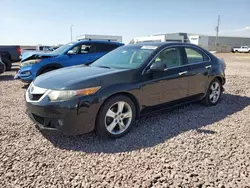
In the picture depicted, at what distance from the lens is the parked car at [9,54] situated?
41.6 feet

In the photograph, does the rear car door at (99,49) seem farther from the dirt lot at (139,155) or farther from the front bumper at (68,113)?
the front bumper at (68,113)

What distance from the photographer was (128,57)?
14.1 ft

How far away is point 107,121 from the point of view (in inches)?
137

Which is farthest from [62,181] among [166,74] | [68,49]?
[68,49]

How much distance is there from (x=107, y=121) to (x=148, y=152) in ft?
2.64

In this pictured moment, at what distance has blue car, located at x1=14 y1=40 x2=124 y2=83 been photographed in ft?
23.6

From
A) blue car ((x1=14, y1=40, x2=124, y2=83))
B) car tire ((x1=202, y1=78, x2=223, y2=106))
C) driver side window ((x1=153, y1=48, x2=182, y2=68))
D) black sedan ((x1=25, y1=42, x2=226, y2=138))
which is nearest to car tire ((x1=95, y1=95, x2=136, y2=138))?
black sedan ((x1=25, y1=42, x2=226, y2=138))

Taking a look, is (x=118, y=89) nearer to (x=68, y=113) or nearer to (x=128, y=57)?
(x=68, y=113)

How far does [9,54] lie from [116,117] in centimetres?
1176

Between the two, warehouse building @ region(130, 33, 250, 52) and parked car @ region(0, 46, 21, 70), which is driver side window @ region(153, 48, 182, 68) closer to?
parked car @ region(0, 46, 21, 70)

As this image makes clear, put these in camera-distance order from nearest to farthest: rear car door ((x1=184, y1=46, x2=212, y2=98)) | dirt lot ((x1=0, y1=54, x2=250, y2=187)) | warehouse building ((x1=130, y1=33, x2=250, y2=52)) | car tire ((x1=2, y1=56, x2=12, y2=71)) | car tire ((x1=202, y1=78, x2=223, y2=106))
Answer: dirt lot ((x1=0, y1=54, x2=250, y2=187)) → rear car door ((x1=184, y1=46, x2=212, y2=98)) → car tire ((x1=202, y1=78, x2=223, y2=106)) → car tire ((x1=2, y1=56, x2=12, y2=71)) → warehouse building ((x1=130, y1=33, x2=250, y2=52))

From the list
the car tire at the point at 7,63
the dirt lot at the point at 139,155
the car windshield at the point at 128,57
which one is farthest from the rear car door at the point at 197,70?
the car tire at the point at 7,63

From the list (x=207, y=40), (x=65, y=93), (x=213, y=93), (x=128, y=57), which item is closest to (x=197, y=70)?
(x=213, y=93)

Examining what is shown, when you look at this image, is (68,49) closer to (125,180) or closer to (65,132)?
(65,132)
